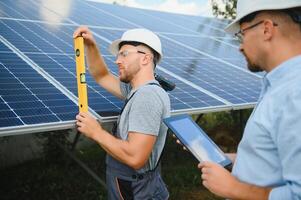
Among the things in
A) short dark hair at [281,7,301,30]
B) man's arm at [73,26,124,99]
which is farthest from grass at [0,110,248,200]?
short dark hair at [281,7,301,30]

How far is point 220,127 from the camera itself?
11.2 meters

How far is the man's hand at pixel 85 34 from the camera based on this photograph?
328 cm

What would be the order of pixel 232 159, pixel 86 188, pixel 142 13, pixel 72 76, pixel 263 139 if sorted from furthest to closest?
pixel 142 13, pixel 86 188, pixel 72 76, pixel 232 159, pixel 263 139

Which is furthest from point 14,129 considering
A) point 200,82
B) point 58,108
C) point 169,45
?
point 169,45

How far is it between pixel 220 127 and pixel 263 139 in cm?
950

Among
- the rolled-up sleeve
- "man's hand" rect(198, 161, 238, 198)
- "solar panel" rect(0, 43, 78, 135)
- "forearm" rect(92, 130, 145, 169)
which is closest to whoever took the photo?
the rolled-up sleeve

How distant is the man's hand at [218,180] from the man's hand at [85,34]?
1.66 metres

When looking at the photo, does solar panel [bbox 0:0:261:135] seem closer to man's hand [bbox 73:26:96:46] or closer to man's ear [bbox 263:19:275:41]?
man's hand [bbox 73:26:96:46]

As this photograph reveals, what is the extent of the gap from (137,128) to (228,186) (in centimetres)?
107

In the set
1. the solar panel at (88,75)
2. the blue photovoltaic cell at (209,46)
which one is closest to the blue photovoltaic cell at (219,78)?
the solar panel at (88,75)

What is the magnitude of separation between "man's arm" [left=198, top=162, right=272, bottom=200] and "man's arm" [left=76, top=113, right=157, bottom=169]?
31.8 inches

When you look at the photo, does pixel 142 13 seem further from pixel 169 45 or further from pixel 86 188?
pixel 86 188

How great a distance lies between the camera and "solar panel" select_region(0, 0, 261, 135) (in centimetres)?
397

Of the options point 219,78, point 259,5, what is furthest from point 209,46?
point 259,5
